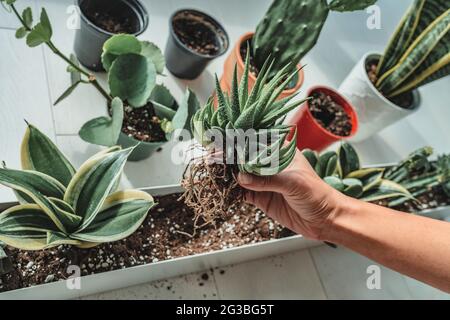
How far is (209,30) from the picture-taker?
43.1 inches

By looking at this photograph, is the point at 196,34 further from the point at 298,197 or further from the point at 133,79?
the point at 298,197

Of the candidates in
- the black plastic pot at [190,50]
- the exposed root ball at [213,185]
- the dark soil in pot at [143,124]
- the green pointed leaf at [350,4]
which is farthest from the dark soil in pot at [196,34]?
the exposed root ball at [213,185]

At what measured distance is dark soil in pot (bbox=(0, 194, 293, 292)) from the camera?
30.8 inches

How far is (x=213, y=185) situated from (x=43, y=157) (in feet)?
0.95

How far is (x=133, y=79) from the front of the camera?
86 cm

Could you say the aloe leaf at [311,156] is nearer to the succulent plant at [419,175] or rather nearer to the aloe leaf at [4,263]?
the succulent plant at [419,175]

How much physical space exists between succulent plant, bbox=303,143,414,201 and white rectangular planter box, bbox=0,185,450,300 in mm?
161

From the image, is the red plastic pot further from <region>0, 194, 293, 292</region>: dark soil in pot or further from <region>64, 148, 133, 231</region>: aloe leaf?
<region>64, 148, 133, 231</region>: aloe leaf

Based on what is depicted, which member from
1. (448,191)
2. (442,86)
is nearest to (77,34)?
(448,191)

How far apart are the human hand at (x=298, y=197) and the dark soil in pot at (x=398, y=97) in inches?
19.6

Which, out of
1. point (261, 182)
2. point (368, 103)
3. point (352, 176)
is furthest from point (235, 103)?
point (368, 103)

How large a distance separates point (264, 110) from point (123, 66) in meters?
0.36

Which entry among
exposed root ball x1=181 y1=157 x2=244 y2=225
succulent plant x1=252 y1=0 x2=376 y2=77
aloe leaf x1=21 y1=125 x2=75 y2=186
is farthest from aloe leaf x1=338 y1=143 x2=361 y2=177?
aloe leaf x1=21 y1=125 x2=75 y2=186
